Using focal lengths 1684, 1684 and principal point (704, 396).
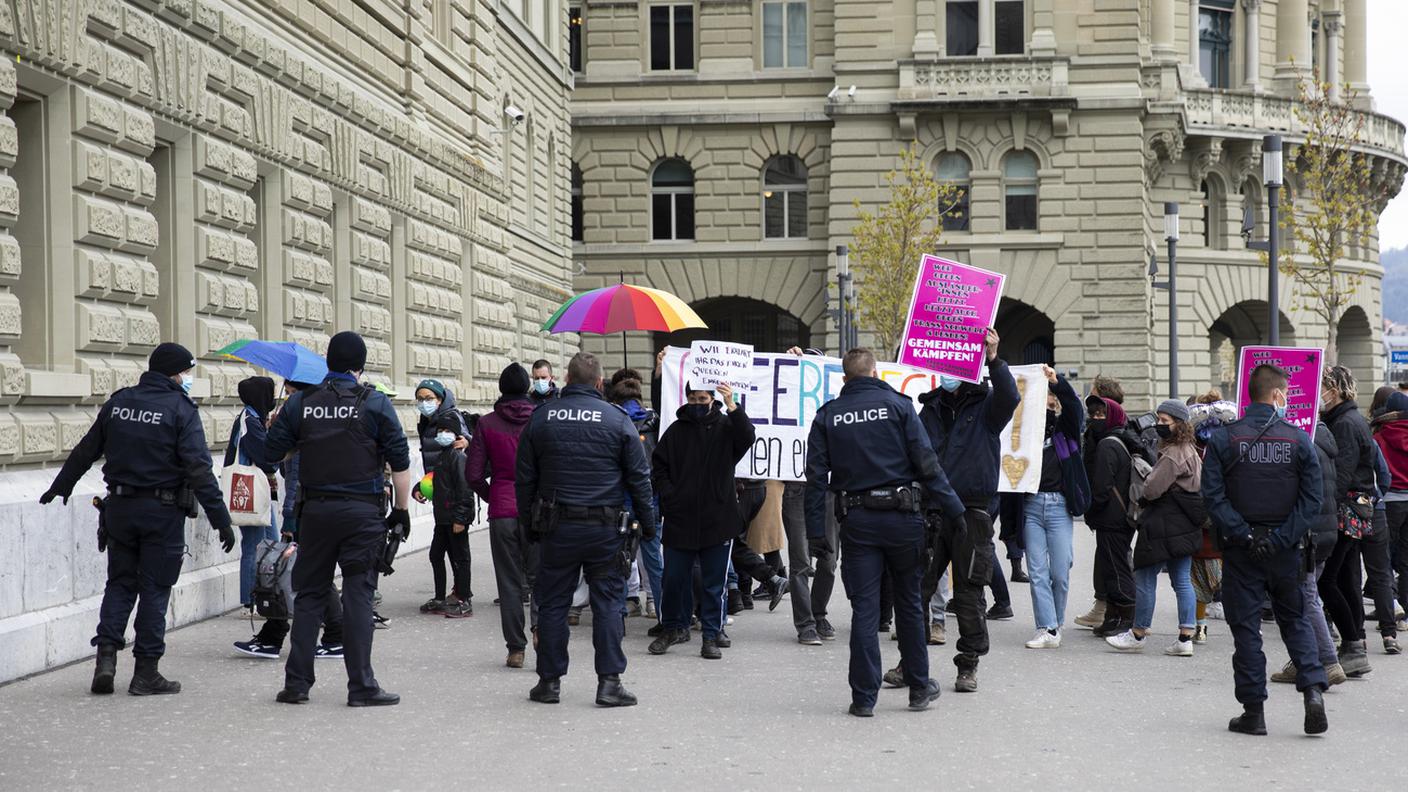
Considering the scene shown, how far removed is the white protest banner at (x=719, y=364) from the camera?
11.8 meters

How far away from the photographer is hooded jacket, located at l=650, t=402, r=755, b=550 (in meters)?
11.0

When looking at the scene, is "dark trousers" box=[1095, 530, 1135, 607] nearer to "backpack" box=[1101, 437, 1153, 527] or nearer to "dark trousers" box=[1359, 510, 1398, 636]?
"backpack" box=[1101, 437, 1153, 527]

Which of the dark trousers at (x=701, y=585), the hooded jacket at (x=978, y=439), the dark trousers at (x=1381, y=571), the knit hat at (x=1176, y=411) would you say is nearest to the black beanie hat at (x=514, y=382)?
the dark trousers at (x=701, y=585)

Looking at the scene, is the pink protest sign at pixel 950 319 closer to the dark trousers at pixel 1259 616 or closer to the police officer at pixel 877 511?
the police officer at pixel 877 511

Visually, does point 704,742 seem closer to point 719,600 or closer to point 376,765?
point 376,765

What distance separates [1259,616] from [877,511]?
2015 mm

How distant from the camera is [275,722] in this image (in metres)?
8.60

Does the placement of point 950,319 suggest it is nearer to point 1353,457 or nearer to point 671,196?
point 1353,457

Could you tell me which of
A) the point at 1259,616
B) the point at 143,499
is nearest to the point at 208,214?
the point at 143,499

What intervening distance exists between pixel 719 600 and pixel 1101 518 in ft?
9.70

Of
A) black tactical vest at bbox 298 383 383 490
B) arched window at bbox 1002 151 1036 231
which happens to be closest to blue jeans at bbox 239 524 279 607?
black tactical vest at bbox 298 383 383 490

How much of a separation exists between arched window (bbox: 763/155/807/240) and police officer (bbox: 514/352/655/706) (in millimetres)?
32216

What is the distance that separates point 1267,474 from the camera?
8633 millimetres

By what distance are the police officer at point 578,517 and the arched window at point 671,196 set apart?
107ft
